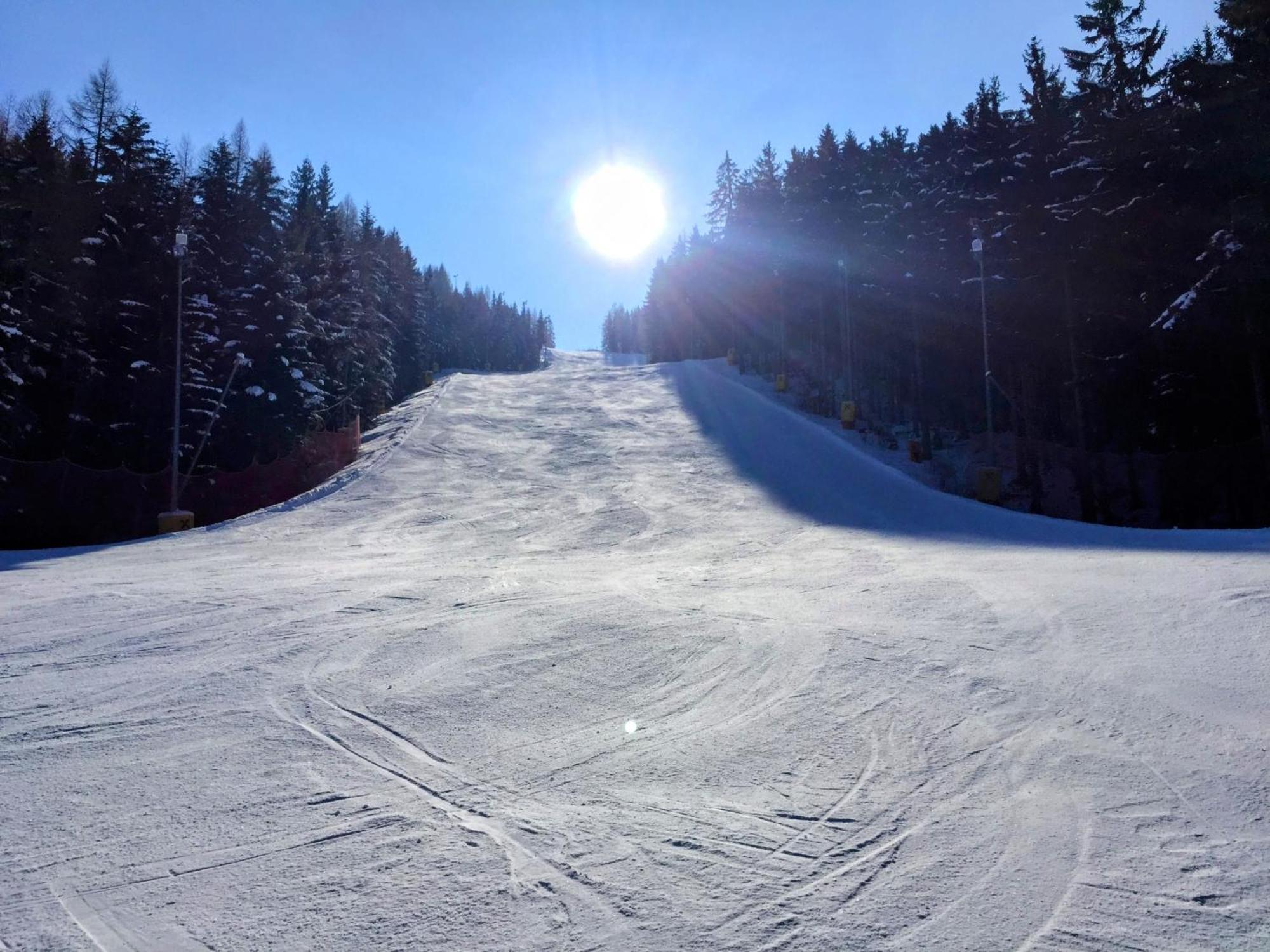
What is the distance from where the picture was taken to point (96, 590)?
27.8 feet

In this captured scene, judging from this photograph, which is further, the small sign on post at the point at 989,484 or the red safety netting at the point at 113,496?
the red safety netting at the point at 113,496

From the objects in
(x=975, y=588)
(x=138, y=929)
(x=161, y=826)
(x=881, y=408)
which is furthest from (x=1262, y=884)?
(x=881, y=408)

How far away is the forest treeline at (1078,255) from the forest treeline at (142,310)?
956 inches

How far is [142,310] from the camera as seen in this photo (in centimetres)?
2562

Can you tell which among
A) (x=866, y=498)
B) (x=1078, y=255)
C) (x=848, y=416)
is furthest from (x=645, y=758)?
(x=1078, y=255)

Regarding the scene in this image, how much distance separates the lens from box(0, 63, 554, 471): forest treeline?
23672 mm

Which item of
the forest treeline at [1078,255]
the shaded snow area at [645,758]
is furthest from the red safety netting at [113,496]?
the forest treeline at [1078,255]

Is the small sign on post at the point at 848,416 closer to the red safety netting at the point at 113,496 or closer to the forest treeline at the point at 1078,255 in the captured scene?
the forest treeline at the point at 1078,255

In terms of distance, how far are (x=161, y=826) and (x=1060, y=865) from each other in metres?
3.90

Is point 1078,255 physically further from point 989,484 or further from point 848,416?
point 989,484

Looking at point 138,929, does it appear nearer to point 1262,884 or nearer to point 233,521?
point 1262,884

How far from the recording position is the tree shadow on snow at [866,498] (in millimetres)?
10859

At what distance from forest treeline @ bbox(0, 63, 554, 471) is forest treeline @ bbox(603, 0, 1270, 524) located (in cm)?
2428

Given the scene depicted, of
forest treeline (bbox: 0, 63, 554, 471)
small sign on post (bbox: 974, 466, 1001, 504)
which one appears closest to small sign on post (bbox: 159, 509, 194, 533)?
forest treeline (bbox: 0, 63, 554, 471)
